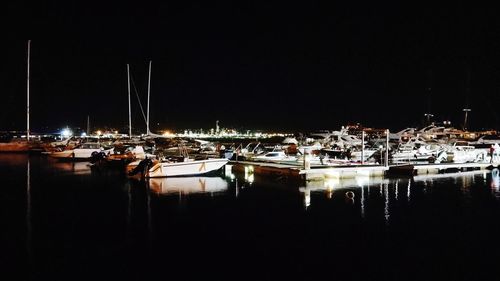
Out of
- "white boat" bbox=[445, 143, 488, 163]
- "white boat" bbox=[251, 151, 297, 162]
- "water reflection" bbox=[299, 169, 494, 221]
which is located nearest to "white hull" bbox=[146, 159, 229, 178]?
"white boat" bbox=[251, 151, 297, 162]

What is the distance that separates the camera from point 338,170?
982 inches

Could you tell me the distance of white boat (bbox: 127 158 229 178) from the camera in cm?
2531

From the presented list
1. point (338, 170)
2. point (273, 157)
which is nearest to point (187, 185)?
point (338, 170)

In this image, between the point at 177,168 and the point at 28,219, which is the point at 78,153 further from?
the point at 28,219

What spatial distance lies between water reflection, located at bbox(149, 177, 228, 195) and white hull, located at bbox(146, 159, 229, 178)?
45cm

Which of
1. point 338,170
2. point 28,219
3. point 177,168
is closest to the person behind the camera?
point 28,219

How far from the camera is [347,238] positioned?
44.2 feet

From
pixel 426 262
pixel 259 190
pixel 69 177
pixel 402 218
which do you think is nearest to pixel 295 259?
pixel 426 262

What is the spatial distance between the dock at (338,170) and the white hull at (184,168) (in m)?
2.81

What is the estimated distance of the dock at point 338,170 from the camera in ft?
80.0

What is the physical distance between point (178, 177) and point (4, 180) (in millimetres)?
10726

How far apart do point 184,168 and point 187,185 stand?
2.80m

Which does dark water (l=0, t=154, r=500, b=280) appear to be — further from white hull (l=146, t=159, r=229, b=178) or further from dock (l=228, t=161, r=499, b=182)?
dock (l=228, t=161, r=499, b=182)

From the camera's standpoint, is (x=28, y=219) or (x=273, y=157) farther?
(x=273, y=157)
